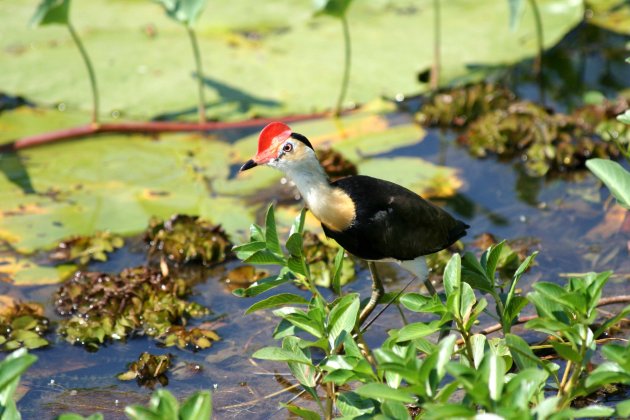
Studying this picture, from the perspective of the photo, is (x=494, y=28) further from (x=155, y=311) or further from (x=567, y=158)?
(x=155, y=311)

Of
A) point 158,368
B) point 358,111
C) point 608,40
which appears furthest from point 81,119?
point 608,40

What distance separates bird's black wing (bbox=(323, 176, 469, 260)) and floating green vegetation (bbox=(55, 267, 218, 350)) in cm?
99

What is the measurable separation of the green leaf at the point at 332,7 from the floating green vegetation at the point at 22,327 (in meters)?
2.68

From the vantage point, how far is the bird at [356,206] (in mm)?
3869

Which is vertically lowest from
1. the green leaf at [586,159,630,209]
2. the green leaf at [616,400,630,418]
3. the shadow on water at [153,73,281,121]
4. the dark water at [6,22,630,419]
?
the dark water at [6,22,630,419]

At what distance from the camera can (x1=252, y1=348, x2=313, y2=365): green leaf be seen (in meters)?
3.32

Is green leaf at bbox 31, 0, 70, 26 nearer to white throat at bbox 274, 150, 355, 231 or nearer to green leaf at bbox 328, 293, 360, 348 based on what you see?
white throat at bbox 274, 150, 355, 231

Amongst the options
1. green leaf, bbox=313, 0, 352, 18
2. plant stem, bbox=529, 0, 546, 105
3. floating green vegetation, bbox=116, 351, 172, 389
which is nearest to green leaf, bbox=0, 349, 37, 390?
floating green vegetation, bbox=116, 351, 172, 389

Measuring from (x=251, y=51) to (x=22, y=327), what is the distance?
304 centimetres

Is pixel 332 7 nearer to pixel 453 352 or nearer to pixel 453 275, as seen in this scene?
pixel 453 275

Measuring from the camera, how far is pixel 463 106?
20.6ft

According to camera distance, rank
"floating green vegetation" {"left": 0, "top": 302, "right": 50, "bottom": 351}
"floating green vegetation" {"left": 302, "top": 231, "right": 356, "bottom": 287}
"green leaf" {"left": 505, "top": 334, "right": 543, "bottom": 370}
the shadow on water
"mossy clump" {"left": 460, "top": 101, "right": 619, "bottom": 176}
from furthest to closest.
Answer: the shadow on water < "mossy clump" {"left": 460, "top": 101, "right": 619, "bottom": 176} < "floating green vegetation" {"left": 302, "top": 231, "right": 356, "bottom": 287} < "floating green vegetation" {"left": 0, "top": 302, "right": 50, "bottom": 351} < "green leaf" {"left": 505, "top": 334, "right": 543, "bottom": 370}

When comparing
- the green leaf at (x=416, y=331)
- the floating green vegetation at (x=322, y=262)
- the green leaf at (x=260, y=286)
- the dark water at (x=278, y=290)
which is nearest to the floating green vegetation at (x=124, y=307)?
the dark water at (x=278, y=290)

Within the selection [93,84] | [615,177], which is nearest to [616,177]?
[615,177]
